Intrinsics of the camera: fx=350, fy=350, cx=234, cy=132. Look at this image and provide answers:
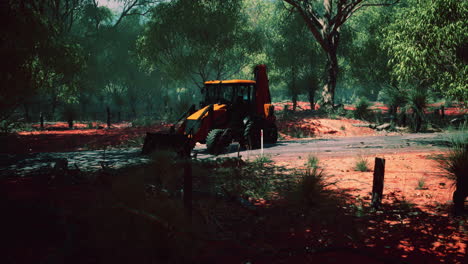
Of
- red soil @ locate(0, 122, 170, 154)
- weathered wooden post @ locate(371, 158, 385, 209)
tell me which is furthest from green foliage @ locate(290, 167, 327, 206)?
red soil @ locate(0, 122, 170, 154)

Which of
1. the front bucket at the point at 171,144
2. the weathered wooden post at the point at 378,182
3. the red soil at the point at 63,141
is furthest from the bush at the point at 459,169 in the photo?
the red soil at the point at 63,141

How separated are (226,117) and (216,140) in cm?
144

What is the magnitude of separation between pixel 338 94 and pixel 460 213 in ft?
275

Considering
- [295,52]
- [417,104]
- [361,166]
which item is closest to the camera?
[361,166]

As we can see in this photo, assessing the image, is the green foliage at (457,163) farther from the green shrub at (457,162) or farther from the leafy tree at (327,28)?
the leafy tree at (327,28)

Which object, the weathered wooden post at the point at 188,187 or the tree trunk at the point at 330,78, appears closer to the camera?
the weathered wooden post at the point at 188,187

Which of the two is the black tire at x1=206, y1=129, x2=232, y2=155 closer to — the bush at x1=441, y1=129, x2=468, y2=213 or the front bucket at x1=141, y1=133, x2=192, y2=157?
the front bucket at x1=141, y1=133, x2=192, y2=157

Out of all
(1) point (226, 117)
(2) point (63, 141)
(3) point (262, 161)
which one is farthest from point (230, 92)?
(2) point (63, 141)

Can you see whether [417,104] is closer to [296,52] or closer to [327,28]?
[327,28]

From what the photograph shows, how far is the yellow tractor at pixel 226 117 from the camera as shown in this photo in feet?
40.4

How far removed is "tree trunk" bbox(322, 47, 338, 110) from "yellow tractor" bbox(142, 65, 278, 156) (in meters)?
13.2

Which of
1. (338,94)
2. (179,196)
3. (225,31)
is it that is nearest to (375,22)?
(225,31)

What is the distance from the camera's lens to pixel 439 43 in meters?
12.6

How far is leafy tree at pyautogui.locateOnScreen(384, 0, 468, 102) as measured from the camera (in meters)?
11.9
